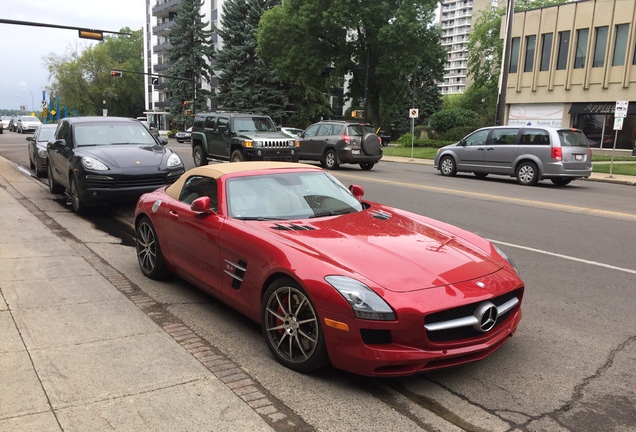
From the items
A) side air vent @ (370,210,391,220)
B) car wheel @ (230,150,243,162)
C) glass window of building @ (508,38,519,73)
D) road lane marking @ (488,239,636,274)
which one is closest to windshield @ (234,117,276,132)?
car wheel @ (230,150,243,162)

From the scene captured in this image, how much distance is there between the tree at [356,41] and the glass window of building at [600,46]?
12265 mm

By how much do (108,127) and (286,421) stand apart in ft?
29.4

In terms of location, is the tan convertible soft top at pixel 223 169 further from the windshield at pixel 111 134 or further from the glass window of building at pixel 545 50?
the glass window of building at pixel 545 50

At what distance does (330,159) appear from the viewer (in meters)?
19.4

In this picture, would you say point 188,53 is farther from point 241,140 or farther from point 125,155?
point 125,155

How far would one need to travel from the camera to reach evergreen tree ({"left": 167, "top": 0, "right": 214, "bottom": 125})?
5716 centimetres

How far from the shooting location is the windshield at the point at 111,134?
32.9 feet

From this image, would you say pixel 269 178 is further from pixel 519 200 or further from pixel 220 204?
pixel 519 200

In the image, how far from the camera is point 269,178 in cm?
495

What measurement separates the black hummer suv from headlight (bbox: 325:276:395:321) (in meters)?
13.4

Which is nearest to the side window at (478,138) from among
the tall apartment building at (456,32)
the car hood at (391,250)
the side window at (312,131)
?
the side window at (312,131)

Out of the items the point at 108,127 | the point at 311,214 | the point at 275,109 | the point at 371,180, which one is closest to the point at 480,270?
the point at 311,214

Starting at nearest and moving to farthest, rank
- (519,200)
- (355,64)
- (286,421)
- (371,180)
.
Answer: (286,421) → (519,200) → (371,180) → (355,64)

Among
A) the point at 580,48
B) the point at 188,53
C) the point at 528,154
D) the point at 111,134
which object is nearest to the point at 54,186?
the point at 111,134
